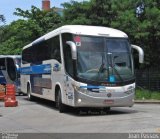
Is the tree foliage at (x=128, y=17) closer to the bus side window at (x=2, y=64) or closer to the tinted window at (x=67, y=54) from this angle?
the bus side window at (x=2, y=64)

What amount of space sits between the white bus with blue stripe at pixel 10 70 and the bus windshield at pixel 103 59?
16.5 meters

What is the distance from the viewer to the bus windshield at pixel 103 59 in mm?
17422

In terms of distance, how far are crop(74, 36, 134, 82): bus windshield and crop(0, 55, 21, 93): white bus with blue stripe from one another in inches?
649

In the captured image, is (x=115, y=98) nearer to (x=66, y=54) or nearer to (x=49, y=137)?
(x=66, y=54)

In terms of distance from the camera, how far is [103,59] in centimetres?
1769

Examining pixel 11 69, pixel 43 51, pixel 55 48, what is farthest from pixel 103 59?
pixel 11 69

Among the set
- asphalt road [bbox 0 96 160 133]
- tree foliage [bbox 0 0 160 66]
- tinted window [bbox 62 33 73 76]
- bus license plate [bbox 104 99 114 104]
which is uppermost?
tree foliage [bbox 0 0 160 66]

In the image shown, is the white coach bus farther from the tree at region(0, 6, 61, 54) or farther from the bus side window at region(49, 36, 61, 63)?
the tree at region(0, 6, 61, 54)

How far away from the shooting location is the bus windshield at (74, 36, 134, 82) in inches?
686

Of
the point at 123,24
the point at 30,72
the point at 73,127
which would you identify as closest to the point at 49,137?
the point at 73,127

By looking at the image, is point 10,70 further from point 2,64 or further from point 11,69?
point 2,64

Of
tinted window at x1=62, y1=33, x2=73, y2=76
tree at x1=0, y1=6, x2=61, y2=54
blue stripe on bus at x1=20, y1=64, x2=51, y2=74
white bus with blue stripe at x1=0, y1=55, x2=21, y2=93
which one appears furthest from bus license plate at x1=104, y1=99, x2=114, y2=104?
tree at x1=0, y1=6, x2=61, y2=54

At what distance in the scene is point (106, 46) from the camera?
58.9 ft

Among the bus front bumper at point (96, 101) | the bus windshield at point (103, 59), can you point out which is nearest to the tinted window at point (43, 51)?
the bus windshield at point (103, 59)
